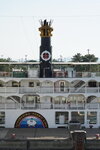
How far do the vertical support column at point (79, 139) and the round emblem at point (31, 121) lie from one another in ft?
25.0

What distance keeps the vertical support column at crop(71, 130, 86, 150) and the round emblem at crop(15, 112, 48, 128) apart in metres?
7.63

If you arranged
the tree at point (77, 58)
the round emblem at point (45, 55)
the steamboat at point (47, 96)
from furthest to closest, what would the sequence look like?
the tree at point (77, 58) → the round emblem at point (45, 55) → the steamboat at point (47, 96)

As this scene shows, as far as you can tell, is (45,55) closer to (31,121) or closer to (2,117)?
(31,121)

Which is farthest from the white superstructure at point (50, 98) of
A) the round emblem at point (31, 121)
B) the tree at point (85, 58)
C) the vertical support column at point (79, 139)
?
the tree at point (85, 58)

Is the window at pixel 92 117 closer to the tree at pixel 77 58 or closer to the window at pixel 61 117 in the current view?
the window at pixel 61 117

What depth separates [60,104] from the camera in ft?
128

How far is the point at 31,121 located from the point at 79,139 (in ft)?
28.2

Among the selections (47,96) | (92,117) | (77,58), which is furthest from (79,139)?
(77,58)

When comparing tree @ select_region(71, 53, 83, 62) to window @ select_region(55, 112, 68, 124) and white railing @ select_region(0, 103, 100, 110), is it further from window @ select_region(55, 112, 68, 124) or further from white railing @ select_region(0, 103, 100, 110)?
window @ select_region(55, 112, 68, 124)

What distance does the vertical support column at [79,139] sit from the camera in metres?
31.0

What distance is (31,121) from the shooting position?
38.3 meters

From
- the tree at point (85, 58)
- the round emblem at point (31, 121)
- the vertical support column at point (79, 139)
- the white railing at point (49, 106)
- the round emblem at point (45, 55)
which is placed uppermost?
the tree at point (85, 58)

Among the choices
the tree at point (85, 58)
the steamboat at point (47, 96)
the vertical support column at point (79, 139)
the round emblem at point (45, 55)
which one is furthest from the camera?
the tree at point (85, 58)

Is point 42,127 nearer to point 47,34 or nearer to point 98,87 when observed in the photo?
point 98,87
